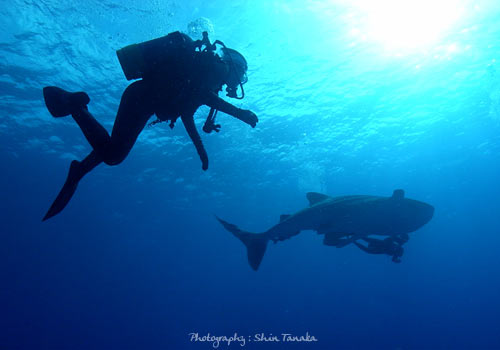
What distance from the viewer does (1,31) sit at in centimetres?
1218

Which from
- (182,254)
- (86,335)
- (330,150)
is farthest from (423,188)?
(86,335)

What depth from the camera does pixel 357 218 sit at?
6.94 metres

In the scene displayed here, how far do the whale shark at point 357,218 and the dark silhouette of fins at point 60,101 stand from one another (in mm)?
4061

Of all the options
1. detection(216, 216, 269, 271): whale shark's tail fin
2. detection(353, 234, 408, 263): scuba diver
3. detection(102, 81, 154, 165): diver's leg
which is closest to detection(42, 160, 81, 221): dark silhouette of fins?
detection(102, 81, 154, 165): diver's leg

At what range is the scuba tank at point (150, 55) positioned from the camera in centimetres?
417

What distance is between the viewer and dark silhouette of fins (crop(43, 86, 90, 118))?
3730mm

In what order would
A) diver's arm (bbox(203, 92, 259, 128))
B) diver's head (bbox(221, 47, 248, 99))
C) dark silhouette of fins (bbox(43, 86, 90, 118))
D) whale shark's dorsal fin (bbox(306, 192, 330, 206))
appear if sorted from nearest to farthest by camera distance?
dark silhouette of fins (bbox(43, 86, 90, 118))
diver's arm (bbox(203, 92, 259, 128))
diver's head (bbox(221, 47, 248, 99))
whale shark's dorsal fin (bbox(306, 192, 330, 206))

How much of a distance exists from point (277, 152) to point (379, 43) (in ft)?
42.0

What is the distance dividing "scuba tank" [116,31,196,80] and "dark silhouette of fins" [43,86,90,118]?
79 centimetres

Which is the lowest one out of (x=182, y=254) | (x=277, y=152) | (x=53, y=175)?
(x=53, y=175)

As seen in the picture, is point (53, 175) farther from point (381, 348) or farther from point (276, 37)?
point (381, 348)

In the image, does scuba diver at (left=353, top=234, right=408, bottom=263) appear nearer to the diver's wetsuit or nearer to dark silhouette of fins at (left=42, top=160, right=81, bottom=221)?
the diver's wetsuit

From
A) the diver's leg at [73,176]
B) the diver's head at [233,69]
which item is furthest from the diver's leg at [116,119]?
the diver's head at [233,69]

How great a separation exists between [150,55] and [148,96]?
575 mm
